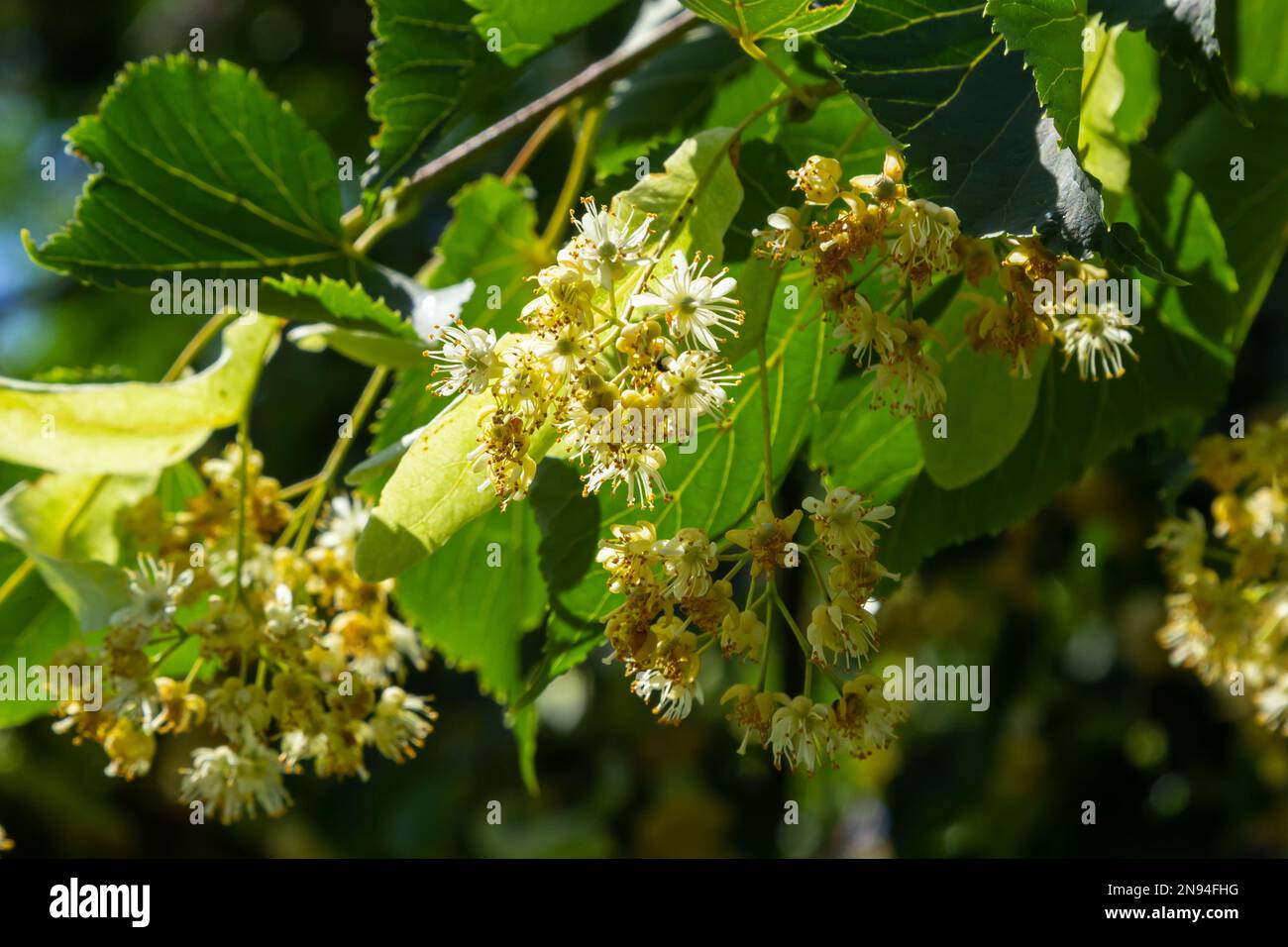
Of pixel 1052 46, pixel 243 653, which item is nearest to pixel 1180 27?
pixel 1052 46

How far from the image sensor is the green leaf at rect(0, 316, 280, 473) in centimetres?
145

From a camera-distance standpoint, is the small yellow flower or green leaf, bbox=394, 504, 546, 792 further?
green leaf, bbox=394, 504, 546, 792

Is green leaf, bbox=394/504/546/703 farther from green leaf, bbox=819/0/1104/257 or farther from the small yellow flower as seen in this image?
green leaf, bbox=819/0/1104/257

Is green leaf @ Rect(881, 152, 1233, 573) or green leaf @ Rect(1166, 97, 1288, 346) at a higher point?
green leaf @ Rect(1166, 97, 1288, 346)

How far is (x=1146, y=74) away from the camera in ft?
5.49

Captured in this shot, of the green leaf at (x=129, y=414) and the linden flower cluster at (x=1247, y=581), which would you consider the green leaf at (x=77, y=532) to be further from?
the linden flower cluster at (x=1247, y=581)

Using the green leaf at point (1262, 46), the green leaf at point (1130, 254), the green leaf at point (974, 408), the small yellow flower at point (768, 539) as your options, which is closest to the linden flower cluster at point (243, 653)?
the small yellow flower at point (768, 539)

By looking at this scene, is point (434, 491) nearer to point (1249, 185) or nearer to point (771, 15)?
point (771, 15)

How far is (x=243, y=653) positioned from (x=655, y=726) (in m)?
2.88

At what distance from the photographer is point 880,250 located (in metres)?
1.06

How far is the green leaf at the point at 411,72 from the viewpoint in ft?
5.05

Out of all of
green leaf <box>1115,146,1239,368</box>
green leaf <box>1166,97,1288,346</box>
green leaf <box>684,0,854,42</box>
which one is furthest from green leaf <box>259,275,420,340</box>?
green leaf <box>1166,97,1288,346</box>

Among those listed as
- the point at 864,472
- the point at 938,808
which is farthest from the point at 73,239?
the point at 938,808

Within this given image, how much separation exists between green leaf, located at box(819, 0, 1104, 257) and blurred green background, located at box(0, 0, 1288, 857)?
162cm
